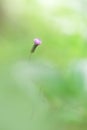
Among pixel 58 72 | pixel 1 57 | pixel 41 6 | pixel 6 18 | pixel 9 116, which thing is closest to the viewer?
pixel 9 116

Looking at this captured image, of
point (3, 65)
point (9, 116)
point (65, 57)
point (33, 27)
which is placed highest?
point (33, 27)

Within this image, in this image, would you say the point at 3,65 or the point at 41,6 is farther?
the point at 41,6

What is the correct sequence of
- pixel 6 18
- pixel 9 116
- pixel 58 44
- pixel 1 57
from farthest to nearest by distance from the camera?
pixel 6 18, pixel 58 44, pixel 1 57, pixel 9 116

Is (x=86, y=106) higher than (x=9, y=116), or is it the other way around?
(x=86, y=106)

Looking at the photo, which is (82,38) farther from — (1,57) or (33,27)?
(33,27)

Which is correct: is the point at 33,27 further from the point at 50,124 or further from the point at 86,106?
the point at 50,124

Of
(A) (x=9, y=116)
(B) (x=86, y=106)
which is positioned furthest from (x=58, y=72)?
(A) (x=9, y=116)
